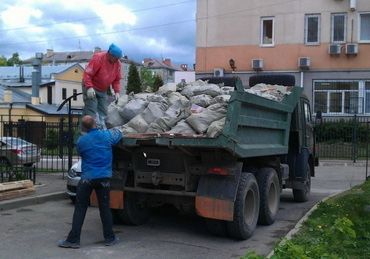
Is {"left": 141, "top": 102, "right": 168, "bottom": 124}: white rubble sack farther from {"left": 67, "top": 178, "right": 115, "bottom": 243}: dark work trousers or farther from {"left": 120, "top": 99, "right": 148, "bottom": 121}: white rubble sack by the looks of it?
{"left": 67, "top": 178, "right": 115, "bottom": 243}: dark work trousers

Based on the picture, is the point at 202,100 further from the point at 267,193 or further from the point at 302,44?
the point at 302,44

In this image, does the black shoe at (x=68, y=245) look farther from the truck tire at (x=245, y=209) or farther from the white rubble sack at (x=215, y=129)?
the white rubble sack at (x=215, y=129)

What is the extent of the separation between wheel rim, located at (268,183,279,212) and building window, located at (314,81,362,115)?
22.4 m

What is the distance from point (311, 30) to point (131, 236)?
25.4 metres

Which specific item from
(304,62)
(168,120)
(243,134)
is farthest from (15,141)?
(304,62)

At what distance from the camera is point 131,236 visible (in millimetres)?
8328

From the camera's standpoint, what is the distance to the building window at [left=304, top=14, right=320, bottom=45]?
31312 mm

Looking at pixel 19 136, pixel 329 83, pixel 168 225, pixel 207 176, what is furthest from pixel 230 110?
pixel 329 83

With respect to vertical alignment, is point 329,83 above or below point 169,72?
below

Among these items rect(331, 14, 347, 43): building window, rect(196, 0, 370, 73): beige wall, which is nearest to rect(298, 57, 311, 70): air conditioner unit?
rect(196, 0, 370, 73): beige wall

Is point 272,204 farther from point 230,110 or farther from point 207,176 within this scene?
point 230,110

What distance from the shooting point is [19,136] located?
18438 millimetres

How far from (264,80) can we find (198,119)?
443 centimetres

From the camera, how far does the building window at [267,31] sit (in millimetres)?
32188
